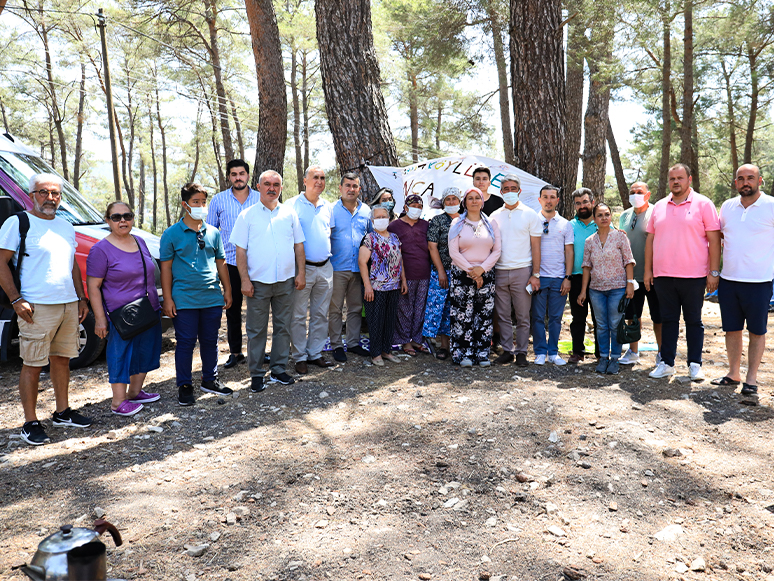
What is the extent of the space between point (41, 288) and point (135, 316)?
2.45 feet

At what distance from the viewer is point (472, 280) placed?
6344 millimetres

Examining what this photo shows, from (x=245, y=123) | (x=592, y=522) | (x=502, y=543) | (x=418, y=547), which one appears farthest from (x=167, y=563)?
(x=245, y=123)

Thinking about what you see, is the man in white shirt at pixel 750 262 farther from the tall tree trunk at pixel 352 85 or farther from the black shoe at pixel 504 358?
the tall tree trunk at pixel 352 85

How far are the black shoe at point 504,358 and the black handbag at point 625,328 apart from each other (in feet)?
3.86

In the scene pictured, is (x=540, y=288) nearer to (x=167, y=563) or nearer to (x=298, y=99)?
(x=167, y=563)

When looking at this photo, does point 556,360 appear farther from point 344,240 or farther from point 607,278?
point 344,240

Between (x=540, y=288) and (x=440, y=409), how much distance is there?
7.07ft

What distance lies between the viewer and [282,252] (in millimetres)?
5617

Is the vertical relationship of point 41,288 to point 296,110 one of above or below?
below

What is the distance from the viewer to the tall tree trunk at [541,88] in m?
8.10

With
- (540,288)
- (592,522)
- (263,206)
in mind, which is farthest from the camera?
(540,288)

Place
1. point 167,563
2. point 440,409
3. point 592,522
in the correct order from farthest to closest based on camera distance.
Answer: point 440,409 → point 592,522 → point 167,563

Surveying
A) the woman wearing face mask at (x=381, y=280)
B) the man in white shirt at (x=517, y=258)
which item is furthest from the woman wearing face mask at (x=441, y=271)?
the man in white shirt at (x=517, y=258)

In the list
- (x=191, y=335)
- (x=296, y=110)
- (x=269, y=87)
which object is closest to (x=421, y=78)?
(x=296, y=110)
